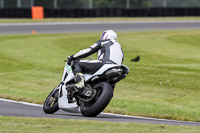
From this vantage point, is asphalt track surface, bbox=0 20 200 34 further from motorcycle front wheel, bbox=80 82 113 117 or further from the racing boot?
motorcycle front wheel, bbox=80 82 113 117

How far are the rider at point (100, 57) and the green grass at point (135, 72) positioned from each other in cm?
156

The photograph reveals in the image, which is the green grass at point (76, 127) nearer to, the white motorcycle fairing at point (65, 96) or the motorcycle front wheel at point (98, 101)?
the motorcycle front wheel at point (98, 101)

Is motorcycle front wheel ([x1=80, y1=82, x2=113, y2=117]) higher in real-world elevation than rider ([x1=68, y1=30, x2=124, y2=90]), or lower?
lower

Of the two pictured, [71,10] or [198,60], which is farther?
[71,10]

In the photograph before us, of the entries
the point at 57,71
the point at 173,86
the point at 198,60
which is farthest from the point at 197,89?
the point at 198,60

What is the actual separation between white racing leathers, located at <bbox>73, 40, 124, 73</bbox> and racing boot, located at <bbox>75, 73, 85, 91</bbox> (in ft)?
0.52

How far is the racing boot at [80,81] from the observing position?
891 cm

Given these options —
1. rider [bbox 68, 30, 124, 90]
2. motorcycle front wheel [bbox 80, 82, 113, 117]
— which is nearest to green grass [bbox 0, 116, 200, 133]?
motorcycle front wheel [bbox 80, 82, 113, 117]

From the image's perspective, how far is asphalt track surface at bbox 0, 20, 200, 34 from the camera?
34969 millimetres

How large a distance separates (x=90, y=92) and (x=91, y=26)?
29362mm

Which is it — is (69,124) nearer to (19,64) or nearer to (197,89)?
(197,89)

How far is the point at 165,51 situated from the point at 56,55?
17.8 feet

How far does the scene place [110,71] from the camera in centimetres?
868

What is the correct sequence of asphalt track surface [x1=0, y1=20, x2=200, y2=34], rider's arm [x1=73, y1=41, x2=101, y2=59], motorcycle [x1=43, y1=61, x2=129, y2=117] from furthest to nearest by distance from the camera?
asphalt track surface [x1=0, y1=20, x2=200, y2=34]
rider's arm [x1=73, y1=41, x2=101, y2=59]
motorcycle [x1=43, y1=61, x2=129, y2=117]
